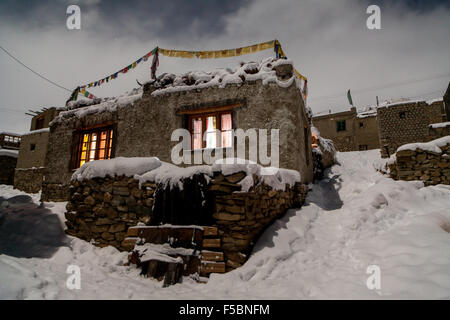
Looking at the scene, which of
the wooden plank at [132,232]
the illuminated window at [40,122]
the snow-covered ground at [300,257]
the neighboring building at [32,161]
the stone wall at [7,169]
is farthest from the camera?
the illuminated window at [40,122]

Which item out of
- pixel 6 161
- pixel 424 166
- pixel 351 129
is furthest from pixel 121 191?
pixel 6 161

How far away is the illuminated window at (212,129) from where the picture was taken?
6.97m

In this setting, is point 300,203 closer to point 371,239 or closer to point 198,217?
point 371,239

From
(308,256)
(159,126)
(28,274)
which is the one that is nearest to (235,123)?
(159,126)

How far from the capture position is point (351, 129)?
22062 mm

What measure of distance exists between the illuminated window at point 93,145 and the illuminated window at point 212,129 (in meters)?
3.53

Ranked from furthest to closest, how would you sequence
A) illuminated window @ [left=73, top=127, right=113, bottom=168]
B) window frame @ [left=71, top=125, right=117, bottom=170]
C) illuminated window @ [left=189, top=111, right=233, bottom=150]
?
illuminated window @ [left=73, top=127, right=113, bottom=168]
window frame @ [left=71, top=125, right=117, bottom=170]
illuminated window @ [left=189, top=111, right=233, bottom=150]

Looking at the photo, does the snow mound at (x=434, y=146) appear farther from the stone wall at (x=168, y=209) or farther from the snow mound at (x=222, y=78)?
the stone wall at (x=168, y=209)

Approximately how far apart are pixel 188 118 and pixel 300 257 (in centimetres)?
555

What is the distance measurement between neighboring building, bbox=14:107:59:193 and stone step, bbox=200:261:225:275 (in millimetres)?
20322

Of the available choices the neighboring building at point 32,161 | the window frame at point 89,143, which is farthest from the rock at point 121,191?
the neighboring building at point 32,161

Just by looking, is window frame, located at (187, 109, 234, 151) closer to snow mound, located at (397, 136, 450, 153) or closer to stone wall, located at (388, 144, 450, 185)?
stone wall, located at (388, 144, 450, 185)

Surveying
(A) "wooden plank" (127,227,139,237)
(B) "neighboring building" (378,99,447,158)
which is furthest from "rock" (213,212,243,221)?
(B) "neighboring building" (378,99,447,158)

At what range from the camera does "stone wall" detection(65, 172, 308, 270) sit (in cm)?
357
